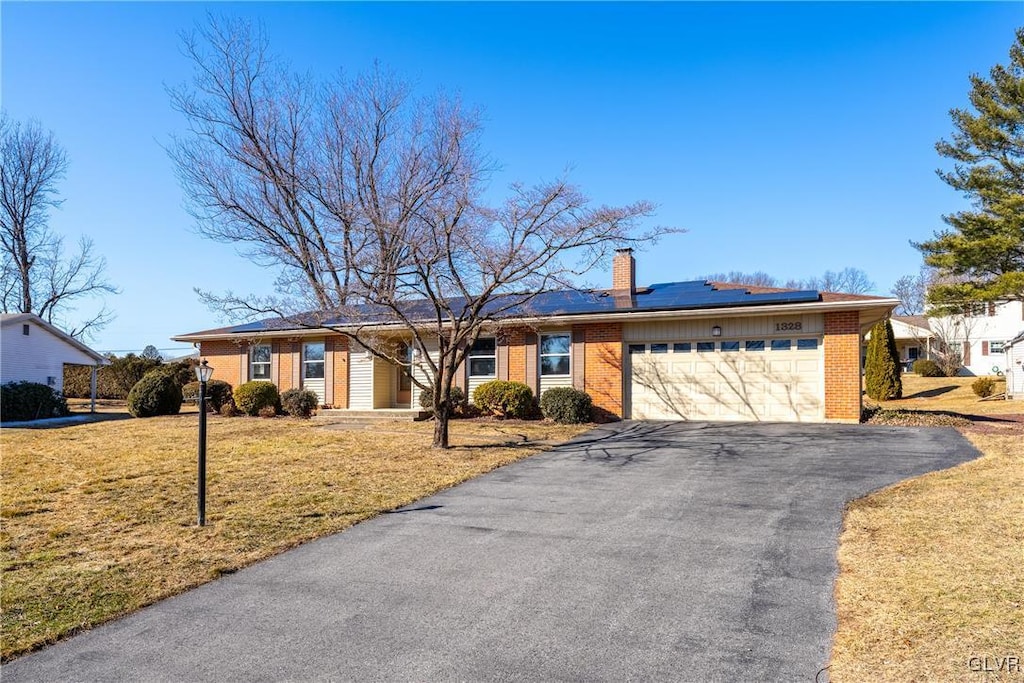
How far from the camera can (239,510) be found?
711 cm

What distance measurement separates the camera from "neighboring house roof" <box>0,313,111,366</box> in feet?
66.5

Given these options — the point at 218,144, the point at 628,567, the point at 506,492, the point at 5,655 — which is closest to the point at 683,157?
the point at 506,492

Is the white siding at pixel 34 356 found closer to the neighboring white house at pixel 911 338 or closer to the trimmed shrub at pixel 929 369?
the trimmed shrub at pixel 929 369

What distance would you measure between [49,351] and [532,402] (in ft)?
59.8

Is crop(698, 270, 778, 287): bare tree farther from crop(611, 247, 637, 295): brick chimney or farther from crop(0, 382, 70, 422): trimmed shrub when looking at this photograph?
crop(0, 382, 70, 422): trimmed shrub

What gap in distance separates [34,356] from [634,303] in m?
20.8

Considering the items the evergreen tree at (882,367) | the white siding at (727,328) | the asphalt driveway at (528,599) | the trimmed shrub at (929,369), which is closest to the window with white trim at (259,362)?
the white siding at (727,328)

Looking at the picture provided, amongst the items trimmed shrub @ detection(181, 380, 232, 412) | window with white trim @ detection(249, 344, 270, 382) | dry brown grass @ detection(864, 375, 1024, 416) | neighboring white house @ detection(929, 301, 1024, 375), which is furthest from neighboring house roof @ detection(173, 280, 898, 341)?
neighboring white house @ detection(929, 301, 1024, 375)

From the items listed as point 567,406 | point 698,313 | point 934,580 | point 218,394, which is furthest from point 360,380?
point 934,580

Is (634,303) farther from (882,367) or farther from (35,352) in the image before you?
(35,352)

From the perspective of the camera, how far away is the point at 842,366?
45.2 feet

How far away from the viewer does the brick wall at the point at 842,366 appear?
535 inches

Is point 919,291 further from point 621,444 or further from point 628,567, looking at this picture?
point 628,567

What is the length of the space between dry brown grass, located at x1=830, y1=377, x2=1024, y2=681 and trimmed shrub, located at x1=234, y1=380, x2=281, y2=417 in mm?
16894
